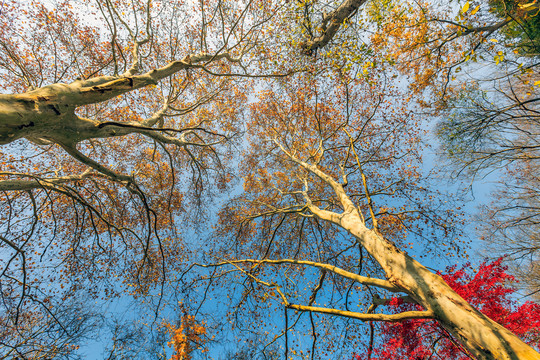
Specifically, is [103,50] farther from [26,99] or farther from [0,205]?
[26,99]

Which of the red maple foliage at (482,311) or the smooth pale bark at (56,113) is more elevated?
the smooth pale bark at (56,113)

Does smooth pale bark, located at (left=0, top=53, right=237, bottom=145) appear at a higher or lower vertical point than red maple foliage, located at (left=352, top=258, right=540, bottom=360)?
higher

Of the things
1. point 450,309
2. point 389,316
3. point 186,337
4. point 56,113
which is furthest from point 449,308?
point 186,337

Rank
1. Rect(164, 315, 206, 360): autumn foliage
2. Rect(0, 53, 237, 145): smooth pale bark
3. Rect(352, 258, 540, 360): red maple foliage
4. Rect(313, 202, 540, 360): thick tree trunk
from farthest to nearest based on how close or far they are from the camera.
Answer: Rect(164, 315, 206, 360): autumn foliage
Rect(352, 258, 540, 360): red maple foliage
Rect(0, 53, 237, 145): smooth pale bark
Rect(313, 202, 540, 360): thick tree trunk

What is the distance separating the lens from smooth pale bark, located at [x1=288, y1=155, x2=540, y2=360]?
5.08 ft

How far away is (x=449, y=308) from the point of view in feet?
6.02

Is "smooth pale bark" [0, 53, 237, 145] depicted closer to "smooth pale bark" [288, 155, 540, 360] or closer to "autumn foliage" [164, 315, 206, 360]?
"smooth pale bark" [288, 155, 540, 360]

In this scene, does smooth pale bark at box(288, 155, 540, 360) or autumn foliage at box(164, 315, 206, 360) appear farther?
autumn foliage at box(164, 315, 206, 360)

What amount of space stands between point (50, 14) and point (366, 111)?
1125cm

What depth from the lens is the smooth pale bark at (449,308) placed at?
1.55m

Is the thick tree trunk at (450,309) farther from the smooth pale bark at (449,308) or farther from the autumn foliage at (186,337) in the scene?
the autumn foliage at (186,337)

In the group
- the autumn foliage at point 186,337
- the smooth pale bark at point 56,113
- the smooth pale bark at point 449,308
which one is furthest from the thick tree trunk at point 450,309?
the autumn foliage at point 186,337

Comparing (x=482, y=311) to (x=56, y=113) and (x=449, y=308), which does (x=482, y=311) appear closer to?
(x=449, y=308)

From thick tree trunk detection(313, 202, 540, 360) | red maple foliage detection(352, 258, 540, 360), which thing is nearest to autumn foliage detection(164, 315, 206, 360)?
red maple foliage detection(352, 258, 540, 360)
